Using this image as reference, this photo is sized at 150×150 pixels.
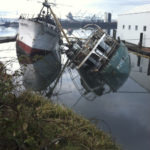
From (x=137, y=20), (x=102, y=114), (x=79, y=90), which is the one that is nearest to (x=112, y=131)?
(x=102, y=114)

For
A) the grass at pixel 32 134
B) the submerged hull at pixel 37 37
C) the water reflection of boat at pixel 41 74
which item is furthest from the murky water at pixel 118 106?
the submerged hull at pixel 37 37

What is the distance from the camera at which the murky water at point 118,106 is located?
23.6 feet

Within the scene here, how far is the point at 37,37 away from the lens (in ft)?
68.5

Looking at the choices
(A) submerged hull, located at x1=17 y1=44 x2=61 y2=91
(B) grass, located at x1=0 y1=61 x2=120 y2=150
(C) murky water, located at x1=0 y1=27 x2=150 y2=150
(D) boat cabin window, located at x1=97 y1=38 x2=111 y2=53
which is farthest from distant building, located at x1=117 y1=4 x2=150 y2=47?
(B) grass, located at x1=0 y1=61 x2=120 y2=150

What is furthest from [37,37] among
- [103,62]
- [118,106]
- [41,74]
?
[118,106]

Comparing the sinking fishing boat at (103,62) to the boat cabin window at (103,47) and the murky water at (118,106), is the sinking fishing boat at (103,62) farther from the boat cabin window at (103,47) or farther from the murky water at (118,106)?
the murky water at (118,106)

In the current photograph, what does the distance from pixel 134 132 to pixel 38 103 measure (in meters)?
3.93

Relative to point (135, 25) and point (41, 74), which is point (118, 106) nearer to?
point (41, 74)

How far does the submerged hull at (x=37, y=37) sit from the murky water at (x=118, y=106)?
666 centimetres

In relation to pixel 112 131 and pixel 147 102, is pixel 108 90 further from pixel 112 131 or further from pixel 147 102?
pixel 112 131

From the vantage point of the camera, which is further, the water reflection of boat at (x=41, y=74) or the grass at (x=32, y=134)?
the water reflection of boat at (x=41, y=74)

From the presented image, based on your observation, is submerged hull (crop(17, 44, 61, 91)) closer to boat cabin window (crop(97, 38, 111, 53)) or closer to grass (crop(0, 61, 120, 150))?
boat cabin window (crop(97, 38, 111, 53))

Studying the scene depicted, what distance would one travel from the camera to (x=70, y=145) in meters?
4.64

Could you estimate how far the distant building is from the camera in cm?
2455
